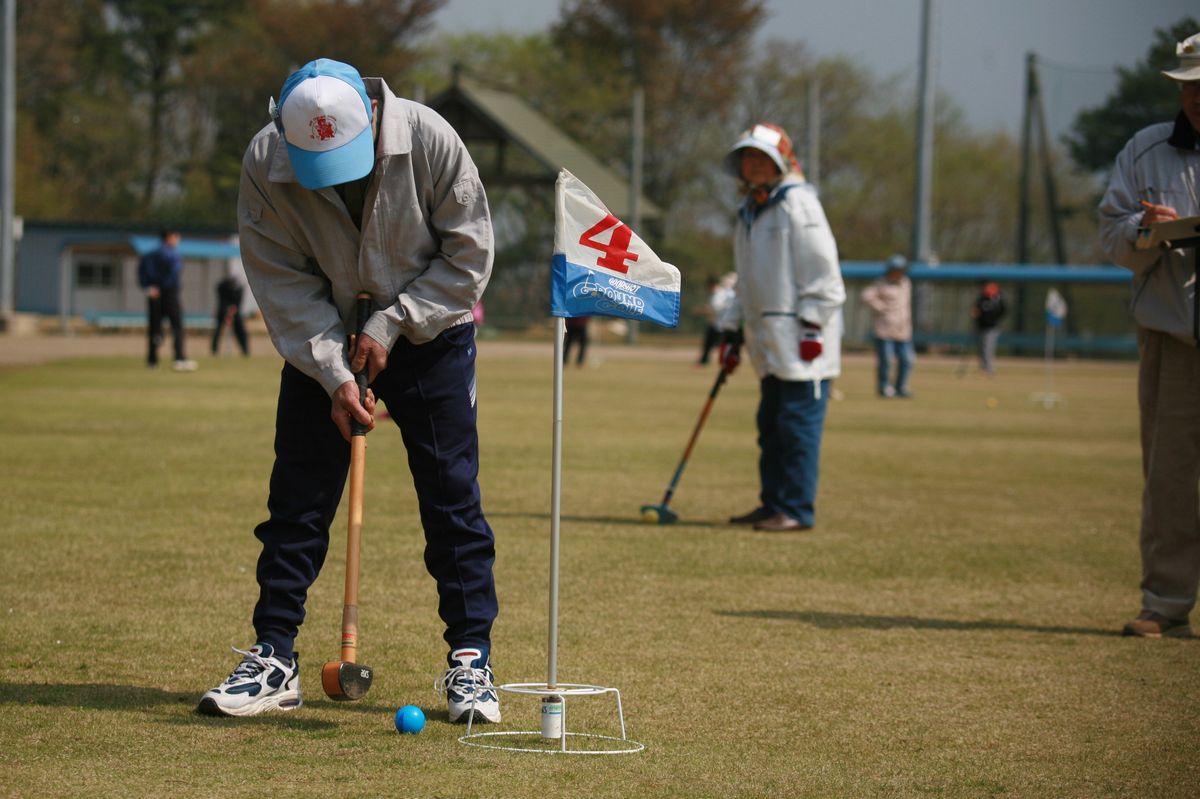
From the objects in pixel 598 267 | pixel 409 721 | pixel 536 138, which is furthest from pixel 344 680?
pixel 536 138

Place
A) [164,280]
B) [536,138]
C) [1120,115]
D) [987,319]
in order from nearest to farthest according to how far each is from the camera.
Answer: [164,280]
[987,319]
[1120,115]
[536,138]

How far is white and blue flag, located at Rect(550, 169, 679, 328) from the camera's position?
4.52 m

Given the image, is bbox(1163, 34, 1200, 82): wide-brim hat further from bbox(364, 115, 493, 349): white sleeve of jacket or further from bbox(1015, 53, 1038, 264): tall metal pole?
bbox(1015, 53, 1038, 264): tall metal pole

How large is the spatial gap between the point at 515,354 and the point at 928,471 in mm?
25446

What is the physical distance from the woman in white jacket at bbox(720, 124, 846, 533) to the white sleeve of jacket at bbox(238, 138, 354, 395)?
4.78 metres

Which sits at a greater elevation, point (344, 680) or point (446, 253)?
point (446, 253)

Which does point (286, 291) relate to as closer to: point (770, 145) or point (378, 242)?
point (378, 242)

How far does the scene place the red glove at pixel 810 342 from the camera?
9148mm

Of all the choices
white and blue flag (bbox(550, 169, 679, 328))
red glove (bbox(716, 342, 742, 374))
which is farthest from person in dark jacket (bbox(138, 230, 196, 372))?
white and blue flag (bbox(550, 169, 679, 328))

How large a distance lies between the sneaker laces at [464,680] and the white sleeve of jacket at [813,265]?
484 cm

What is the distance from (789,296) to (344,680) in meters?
5.28

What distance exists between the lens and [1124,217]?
6.33 m

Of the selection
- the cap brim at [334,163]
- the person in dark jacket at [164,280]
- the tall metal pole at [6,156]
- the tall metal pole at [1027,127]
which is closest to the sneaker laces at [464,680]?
the cap brim at [334,163]

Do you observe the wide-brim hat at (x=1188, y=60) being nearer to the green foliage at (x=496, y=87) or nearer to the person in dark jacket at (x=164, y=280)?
the person in dark jacket at (x=164, y=280)
